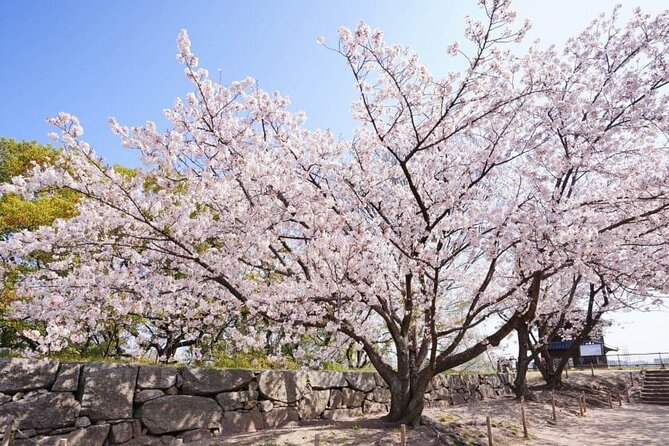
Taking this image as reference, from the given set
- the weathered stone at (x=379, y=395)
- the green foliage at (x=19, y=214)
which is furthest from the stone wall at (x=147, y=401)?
the green foliage at (x=19, y=214)

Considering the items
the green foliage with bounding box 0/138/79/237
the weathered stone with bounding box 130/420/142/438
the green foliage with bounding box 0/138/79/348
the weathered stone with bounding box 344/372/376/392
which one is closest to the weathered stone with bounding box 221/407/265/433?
the weathered stone with bounding box 130/420/142/438

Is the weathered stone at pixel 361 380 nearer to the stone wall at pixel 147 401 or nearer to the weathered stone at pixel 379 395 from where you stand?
the weathered stone at pixel 379 395

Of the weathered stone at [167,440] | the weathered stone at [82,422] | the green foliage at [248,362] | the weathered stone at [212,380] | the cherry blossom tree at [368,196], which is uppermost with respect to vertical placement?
the cherry blossom tree at [368,196]

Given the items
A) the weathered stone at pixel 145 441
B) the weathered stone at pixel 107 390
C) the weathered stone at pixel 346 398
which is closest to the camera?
the weathered stone at pixel 107 390

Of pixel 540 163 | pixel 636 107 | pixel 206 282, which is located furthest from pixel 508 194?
pixel 206 282

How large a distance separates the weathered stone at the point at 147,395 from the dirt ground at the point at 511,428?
1.07 metres

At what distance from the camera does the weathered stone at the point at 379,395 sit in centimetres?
1168

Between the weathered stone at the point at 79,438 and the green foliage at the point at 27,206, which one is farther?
the green foliage at the point at 27,206

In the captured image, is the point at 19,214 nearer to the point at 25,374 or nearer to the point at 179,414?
the point at 25,374

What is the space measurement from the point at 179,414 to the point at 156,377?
74 cm

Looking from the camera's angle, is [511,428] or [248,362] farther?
[511,428]

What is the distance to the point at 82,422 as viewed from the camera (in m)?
6.40

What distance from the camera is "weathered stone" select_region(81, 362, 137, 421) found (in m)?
6.54

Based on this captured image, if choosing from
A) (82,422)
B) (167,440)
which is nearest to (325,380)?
(167,440)
